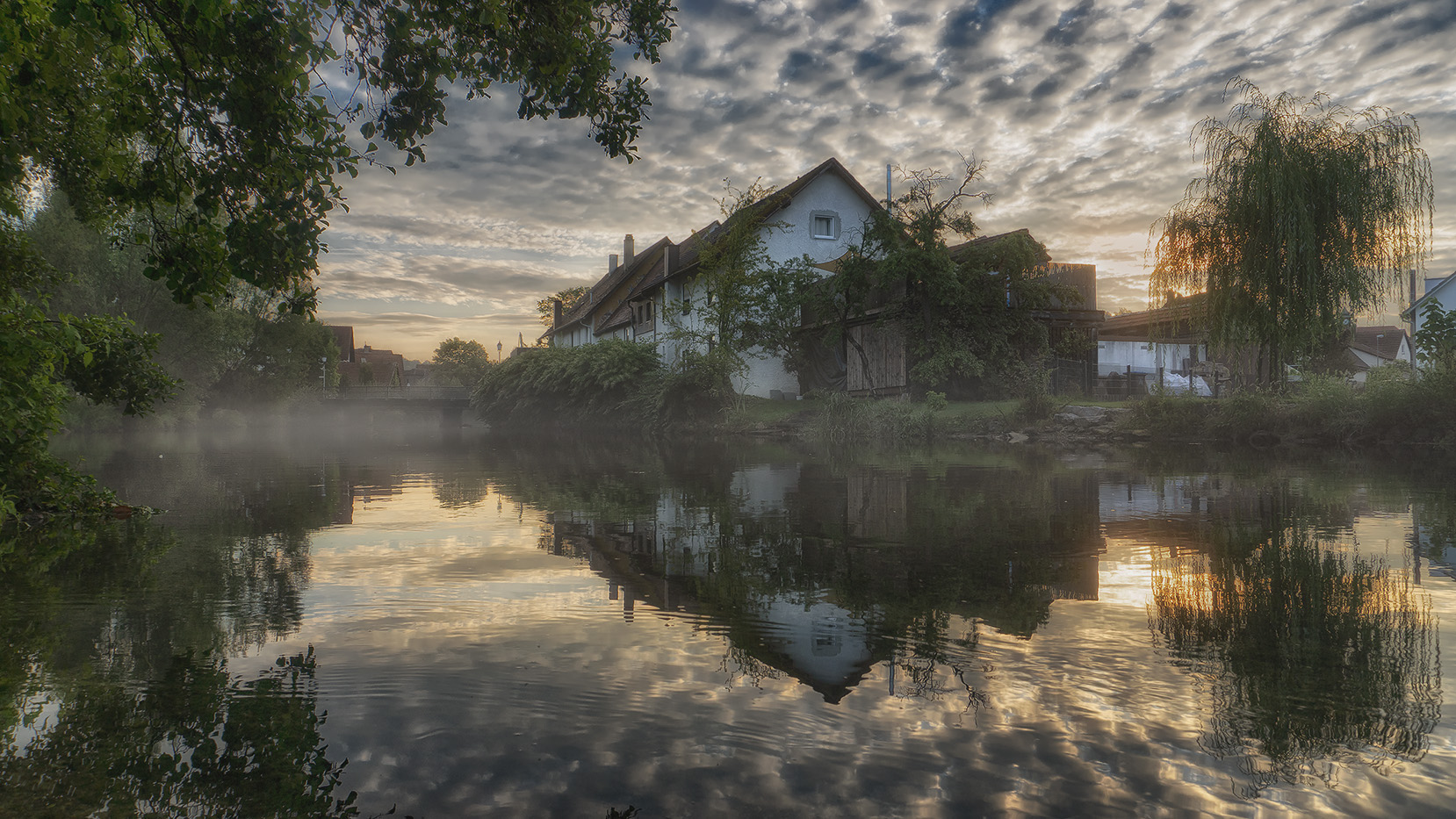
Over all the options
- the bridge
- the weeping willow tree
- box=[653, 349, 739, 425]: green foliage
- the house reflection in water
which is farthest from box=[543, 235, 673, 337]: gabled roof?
the house reflection in water

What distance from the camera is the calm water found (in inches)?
88.9

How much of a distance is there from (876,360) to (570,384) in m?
14.9

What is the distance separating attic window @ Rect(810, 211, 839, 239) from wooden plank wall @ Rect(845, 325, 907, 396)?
7.49 metres

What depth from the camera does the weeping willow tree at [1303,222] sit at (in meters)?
17.6

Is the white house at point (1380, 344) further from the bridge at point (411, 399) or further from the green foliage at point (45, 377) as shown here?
the green foliage at point (45, 377)

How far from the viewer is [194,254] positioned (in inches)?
201

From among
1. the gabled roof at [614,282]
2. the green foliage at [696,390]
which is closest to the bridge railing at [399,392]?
the gabled roof at [614,282]

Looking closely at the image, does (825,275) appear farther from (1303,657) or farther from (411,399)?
(411,399)

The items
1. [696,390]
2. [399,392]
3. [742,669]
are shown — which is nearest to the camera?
[742,669]

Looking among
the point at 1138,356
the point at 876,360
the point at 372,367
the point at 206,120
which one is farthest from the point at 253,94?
the point at 372,367

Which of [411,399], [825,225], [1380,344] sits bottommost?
[411,399]

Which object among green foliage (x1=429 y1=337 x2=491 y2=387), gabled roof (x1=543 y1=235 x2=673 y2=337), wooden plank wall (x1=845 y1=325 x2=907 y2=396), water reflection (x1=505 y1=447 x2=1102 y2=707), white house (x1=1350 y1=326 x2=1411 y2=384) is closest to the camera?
water reflection (x1=505 y1=447 x2=1102 y2=707)

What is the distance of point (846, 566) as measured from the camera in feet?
17.5

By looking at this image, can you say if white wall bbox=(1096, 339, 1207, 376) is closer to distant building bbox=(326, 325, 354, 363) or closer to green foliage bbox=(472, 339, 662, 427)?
green foliage bbox=(472, 339, 662, 427)
